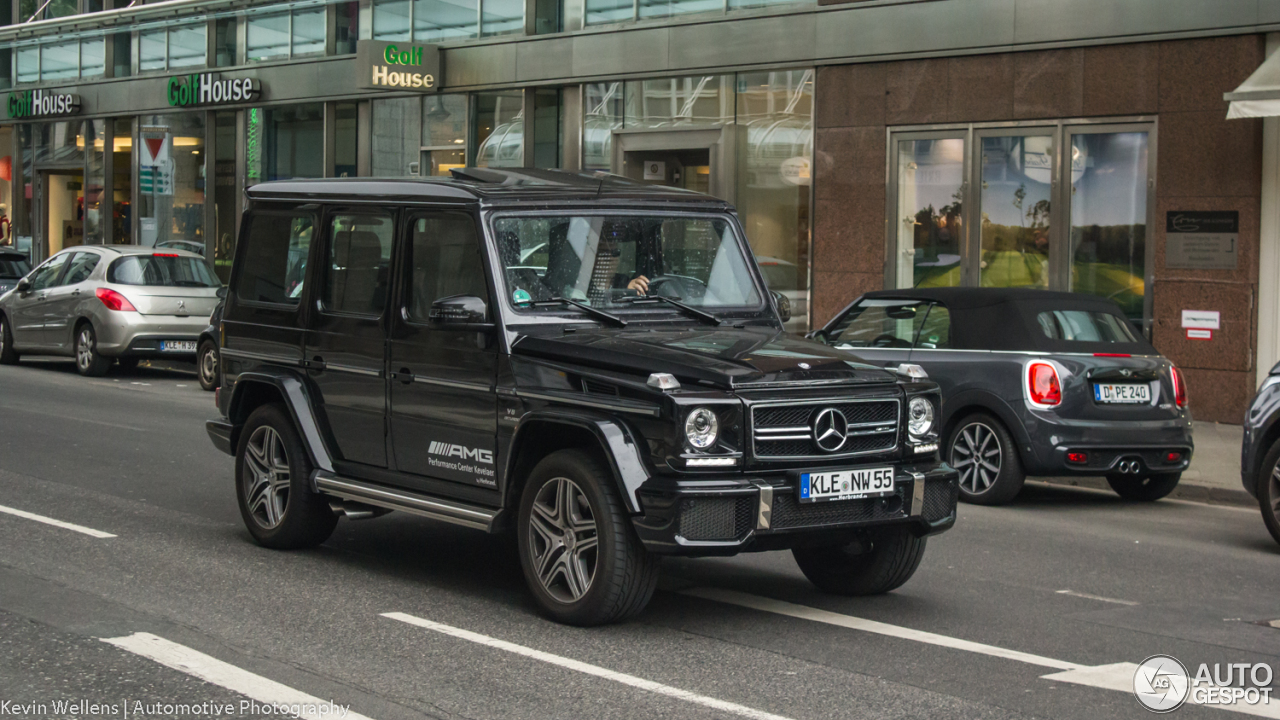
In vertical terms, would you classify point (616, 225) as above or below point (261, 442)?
above

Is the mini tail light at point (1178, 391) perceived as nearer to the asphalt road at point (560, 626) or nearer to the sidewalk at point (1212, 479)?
the asphalt road at point (560, 626)

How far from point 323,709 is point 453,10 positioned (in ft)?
68.7

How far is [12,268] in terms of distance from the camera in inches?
1013

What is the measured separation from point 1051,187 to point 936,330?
684 cm

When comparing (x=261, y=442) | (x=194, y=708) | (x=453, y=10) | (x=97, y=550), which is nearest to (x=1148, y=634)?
(x=194, y=708)

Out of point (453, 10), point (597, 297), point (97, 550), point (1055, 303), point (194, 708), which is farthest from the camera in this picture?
point (453, 10)

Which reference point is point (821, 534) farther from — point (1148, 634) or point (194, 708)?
point (194, 708)

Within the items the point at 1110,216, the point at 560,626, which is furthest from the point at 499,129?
the point at 560,626

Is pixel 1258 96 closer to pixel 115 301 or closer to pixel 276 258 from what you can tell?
pixel 276 258

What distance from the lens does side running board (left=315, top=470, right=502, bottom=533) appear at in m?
6.84

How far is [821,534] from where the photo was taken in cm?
627

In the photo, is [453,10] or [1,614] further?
[453,10]

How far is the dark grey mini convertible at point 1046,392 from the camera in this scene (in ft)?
34.1

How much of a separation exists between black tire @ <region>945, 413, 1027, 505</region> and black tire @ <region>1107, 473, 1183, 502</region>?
1.12 metres
